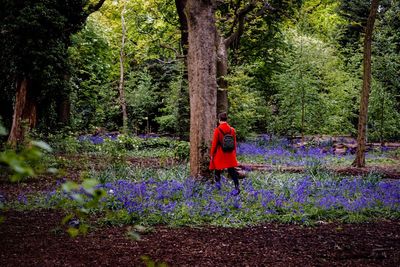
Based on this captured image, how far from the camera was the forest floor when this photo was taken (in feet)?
17.4

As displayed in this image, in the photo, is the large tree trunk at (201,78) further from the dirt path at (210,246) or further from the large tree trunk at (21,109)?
the large tree trunk at (21,109)

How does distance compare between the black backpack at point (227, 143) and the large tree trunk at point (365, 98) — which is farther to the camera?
the large tree trunk at point (365, 98)

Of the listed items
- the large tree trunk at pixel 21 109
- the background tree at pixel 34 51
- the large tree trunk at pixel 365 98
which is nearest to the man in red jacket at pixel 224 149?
the large tree trunk at pixel 365 98

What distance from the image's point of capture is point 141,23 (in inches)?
969

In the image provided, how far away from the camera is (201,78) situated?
10156mm

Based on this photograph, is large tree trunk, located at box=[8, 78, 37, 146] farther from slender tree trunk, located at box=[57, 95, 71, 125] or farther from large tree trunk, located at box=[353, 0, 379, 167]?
large tree trunk, located at box=[353, 0, 379, 167]

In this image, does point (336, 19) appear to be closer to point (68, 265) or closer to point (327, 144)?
point (327, 144)

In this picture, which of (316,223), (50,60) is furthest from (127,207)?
(50,60)

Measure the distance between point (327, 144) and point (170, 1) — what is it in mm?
11153

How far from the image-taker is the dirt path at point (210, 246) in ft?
17.4

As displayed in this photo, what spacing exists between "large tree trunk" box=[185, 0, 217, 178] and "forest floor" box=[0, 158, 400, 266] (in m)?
3.42

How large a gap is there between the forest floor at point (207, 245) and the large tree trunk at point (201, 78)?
11.2 feet

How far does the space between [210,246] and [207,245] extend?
6 centimetres

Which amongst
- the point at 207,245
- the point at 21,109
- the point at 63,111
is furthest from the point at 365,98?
the point at 63,111
